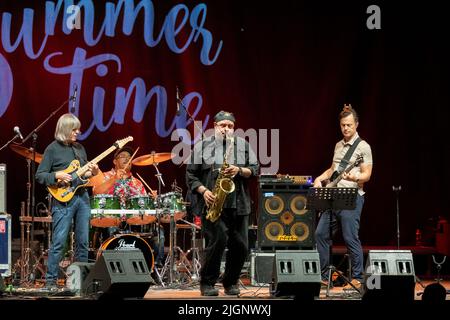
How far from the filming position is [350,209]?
9.27 meters

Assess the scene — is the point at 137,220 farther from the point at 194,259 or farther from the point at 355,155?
the point at 355,155

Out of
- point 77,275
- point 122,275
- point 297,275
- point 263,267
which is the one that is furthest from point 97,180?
point 297,275

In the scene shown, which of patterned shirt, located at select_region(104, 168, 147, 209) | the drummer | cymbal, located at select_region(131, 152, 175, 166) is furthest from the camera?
cymbal, located at select_region(131, 152, 175, 166)

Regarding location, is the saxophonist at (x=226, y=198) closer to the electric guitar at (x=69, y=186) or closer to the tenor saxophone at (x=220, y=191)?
the tenor saxophone at (x=220, y=191)

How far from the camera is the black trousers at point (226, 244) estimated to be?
8797mm

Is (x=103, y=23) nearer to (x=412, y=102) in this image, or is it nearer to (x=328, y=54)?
(x=328, y=54)

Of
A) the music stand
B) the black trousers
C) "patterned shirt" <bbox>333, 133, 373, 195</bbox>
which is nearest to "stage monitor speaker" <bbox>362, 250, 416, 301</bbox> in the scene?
the music stand

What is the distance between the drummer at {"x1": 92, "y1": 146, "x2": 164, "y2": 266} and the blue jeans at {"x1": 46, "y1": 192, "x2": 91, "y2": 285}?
1.30 m

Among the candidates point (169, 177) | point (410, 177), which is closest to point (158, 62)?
point (169, 177)

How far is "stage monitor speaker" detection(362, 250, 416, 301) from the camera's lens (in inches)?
307

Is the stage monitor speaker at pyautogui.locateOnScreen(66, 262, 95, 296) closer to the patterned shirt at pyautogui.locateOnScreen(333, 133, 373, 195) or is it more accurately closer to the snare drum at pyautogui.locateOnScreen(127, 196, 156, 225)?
the snare drum at pyautogui.locateOnScreen(127, 196, 156, 225)

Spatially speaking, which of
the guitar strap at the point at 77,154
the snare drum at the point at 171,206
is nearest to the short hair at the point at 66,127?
the guitar strap at the point at 77,154

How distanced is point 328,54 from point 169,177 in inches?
122

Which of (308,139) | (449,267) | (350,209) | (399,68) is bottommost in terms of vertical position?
(449,267)
